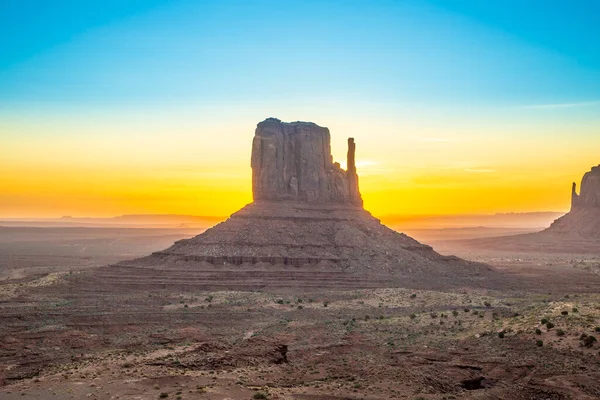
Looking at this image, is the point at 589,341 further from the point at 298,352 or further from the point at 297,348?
the point at 297,348

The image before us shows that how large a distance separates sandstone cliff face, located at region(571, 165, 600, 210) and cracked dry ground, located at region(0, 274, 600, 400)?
134 m

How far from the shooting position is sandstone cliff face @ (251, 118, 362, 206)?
103 m

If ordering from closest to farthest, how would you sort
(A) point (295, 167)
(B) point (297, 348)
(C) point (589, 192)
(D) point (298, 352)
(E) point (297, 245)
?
(D) point (298, 352) → (B) point (297, 348) → (E) point (297, 245) → (A) point (295, 167) → (C) point (589, 192)

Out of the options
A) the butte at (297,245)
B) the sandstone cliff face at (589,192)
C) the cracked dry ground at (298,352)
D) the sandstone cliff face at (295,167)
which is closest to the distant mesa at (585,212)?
the sandstone cliff face at (589,192)

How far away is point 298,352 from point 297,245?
5233cm

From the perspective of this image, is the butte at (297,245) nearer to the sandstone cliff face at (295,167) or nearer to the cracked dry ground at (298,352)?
the sandstone cliff face at (295,167)

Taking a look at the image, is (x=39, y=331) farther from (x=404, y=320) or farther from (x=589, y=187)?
(x=589, y=187)

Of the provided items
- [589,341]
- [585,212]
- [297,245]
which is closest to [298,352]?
[589,341]

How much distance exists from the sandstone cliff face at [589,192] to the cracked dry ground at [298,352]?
438 feet

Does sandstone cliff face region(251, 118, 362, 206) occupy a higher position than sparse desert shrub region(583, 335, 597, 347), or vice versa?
sandstone cliff face region(251, 118, 362, 206)

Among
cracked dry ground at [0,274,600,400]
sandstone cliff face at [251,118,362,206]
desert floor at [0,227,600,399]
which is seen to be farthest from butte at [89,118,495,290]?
cracked dry ground at [0,274,600,400]

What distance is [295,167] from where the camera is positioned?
10462 centimetres

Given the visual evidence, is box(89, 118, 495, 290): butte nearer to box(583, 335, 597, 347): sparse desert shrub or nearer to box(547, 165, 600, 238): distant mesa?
box(583, 335, 597, 347): sparse desert shrub

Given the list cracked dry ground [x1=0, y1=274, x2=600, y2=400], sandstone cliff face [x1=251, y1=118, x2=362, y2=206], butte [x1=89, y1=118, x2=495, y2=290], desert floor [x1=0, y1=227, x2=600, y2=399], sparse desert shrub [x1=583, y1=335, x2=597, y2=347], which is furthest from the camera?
sandstone cliff face [x1=251, y1=118, x2=362, y2=206]
